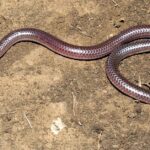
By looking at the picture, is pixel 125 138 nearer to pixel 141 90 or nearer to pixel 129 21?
pixel 141 90

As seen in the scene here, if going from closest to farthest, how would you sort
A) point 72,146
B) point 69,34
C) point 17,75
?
1. point 72,146
2. point 17,75
3. point 69,34

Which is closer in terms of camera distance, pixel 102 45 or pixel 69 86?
pixel 69 86

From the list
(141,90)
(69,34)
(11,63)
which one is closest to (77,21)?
(69,34)

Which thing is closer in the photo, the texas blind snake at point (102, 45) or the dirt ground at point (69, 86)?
the dirt ground at point (69, 86)

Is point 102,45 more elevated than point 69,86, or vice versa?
point 102,45
